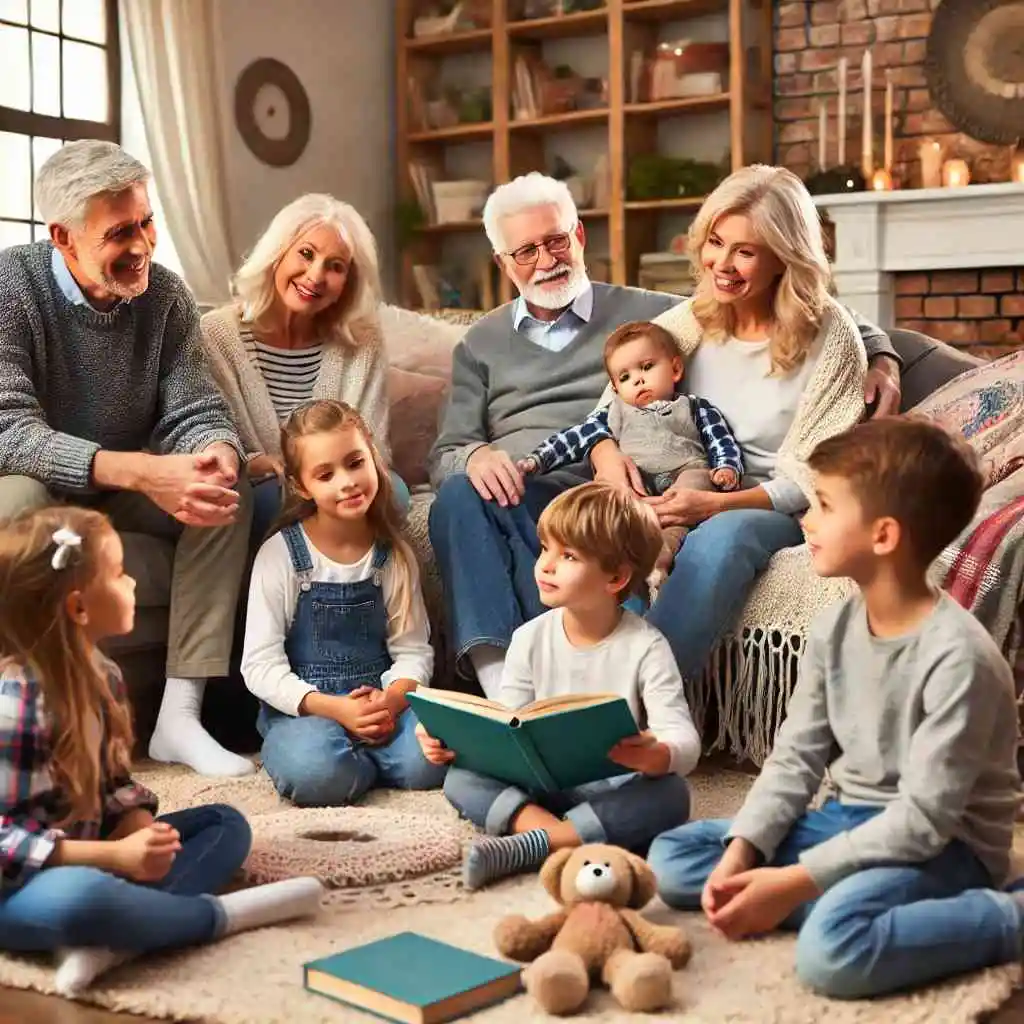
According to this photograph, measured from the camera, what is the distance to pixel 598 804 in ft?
6.69

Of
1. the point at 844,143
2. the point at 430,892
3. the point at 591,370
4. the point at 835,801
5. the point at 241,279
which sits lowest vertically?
the point at 430,892

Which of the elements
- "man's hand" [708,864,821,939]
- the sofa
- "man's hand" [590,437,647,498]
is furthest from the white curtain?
"man's hand" [708,864,821,939]

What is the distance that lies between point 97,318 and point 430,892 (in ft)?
4.01

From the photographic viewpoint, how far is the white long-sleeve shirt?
8.09 ft

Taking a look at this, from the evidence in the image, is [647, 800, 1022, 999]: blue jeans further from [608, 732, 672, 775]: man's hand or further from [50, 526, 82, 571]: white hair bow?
[50, 526, 82, 571]: white hair bow

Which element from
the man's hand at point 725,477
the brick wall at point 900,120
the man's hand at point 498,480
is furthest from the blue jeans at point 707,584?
the brick wall at point 900,120

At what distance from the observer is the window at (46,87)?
5.02 metres

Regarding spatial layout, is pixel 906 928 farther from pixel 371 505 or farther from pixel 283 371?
pixel 283 371

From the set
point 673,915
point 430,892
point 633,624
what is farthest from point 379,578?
point 673,915

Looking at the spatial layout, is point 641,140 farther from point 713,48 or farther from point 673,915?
point 673,915

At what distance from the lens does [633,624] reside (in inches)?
86.5

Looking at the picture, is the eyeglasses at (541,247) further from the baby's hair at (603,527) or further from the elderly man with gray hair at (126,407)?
the baby's hair at (603,527)

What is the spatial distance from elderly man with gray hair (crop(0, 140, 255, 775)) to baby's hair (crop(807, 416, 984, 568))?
1.18 m

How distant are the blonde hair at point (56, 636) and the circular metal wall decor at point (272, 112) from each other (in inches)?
169
